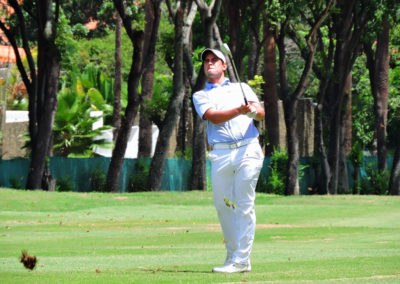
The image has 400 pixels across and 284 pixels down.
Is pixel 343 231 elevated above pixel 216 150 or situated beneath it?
situated beneath

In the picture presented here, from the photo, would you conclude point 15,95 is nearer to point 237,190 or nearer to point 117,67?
point 117,67

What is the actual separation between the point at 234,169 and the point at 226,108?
0.61m

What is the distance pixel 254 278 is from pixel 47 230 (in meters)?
10.2

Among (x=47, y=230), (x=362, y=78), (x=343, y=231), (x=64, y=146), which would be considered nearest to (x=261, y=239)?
(x=343, y=231)

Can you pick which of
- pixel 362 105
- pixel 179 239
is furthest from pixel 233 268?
pixel 362 105

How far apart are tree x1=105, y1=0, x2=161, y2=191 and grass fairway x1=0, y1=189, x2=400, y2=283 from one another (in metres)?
2.10

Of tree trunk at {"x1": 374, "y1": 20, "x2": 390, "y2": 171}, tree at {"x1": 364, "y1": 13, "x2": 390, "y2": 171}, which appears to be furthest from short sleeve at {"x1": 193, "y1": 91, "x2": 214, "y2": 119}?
tree trunk at {"x1": 374, "y1": 20, "x2": 390, "y2": 171}

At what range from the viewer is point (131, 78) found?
32.4m

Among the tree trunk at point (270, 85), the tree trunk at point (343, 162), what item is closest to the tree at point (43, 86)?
the tree trunk at point (270, 85)

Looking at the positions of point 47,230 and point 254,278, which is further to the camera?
point 47,230

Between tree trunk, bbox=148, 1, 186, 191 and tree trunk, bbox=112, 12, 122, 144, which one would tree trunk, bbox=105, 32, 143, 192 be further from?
tree trunk, bbox=112, 12, 122, 144

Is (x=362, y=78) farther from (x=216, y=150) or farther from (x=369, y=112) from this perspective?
(x=216, y=150)

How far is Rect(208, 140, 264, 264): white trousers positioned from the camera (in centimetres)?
942

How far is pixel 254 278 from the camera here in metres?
8.74
